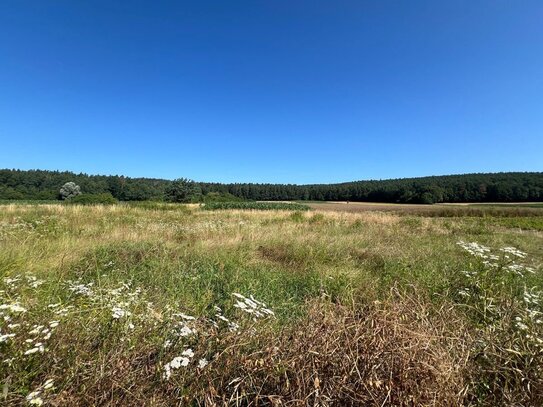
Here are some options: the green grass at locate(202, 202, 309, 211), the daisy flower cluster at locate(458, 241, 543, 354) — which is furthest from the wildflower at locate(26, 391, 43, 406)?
the green grass at locate(202, 202, 309, 211)

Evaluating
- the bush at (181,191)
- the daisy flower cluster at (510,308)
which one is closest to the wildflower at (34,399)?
the daisy flower cluster at (510,308)

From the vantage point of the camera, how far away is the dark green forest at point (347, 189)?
253 ft

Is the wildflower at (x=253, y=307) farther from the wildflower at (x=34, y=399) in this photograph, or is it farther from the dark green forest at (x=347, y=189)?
the dark green forest at (x=347, y=189)

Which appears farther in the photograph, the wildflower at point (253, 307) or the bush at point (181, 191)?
the bush at point (181, 191)

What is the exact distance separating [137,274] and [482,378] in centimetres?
491

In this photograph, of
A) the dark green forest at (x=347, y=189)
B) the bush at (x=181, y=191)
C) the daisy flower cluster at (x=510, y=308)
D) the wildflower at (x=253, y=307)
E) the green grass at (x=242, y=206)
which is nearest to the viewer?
the daisy flower cluster at (x=510, y=308)

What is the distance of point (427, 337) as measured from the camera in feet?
6.40

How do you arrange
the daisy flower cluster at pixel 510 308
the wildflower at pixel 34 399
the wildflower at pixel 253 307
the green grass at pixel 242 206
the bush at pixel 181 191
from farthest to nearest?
the bush at pixel 181 191
the green grass at pixel 242 206
the wildflower at pixel 253 307
the daisy flower cluster at pixel 510 308
the wildflower at pixel 34 399

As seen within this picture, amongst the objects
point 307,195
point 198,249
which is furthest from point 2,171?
point 198,249

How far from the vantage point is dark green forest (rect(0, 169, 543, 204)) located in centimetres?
7723

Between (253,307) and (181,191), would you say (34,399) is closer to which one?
(253,307)

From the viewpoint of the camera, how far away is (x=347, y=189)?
113312 mm

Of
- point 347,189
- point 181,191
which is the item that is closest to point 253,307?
point 181,191

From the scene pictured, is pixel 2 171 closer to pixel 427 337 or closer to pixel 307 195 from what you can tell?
pixel 307 195
